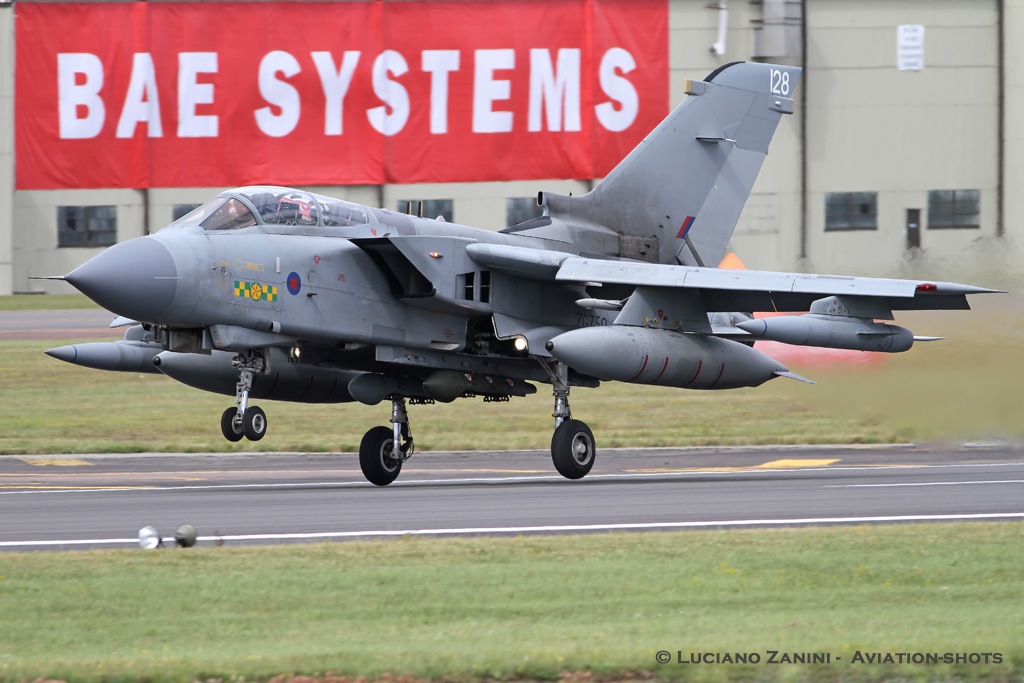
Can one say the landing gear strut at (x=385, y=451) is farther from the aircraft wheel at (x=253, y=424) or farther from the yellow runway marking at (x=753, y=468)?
the yellow runway marking at (x=753, y=468)

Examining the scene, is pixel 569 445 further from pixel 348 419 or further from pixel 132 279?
pixel 348 419

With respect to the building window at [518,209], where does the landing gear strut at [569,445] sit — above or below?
below

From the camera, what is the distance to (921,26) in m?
43.1

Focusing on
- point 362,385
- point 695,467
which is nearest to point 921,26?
point 695,467

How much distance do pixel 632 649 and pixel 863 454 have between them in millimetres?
14779

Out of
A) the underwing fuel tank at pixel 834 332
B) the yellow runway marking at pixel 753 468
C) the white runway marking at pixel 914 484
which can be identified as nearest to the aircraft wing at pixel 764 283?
the underwing fuel tank at pixel 834 332

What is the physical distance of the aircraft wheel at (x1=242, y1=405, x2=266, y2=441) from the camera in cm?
1488

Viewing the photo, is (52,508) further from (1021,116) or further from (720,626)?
(1021,116)

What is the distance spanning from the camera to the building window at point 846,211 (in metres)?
42.6

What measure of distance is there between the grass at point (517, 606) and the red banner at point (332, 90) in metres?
30.9

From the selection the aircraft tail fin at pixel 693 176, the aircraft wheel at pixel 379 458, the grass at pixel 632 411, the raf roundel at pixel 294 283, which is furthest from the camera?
the grass at pixel 632 411

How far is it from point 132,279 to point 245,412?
6.14 feet

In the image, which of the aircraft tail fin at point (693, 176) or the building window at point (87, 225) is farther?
the building window at point (87, 225)

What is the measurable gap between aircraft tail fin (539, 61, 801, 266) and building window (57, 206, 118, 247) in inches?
986
